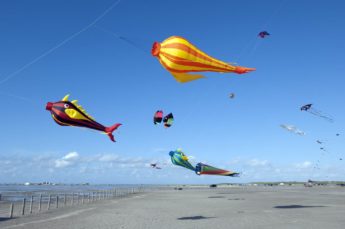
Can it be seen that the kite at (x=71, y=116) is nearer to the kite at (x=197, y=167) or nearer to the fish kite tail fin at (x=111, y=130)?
the fish kite tail fin at (x=111, y=130)

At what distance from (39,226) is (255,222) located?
11390mm

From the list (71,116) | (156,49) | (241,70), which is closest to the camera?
(241,70)

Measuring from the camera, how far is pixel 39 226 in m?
19.6

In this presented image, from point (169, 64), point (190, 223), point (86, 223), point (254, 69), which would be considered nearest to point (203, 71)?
point (169, 64)

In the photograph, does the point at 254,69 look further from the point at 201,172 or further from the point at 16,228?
the point at 201,172

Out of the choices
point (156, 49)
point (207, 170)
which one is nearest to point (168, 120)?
point (207, 170)

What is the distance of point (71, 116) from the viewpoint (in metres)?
17.8

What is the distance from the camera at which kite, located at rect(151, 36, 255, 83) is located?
1412cm

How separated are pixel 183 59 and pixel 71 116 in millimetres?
6681

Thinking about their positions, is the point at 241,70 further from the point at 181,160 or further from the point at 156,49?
the point at 181,160

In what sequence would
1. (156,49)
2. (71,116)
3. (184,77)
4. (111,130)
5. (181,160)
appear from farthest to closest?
(181,160) < (71,116) < (111,130) < (184,77) < (156,49)

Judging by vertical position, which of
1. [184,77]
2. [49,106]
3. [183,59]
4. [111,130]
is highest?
[183,59]

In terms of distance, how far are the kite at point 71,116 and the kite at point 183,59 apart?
469 centimetres

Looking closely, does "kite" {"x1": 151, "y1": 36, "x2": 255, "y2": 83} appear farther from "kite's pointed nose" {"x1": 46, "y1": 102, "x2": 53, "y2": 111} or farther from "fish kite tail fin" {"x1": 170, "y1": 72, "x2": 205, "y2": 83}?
"kite's pointed nose" {"x1": 46, "y1": 102, "x2": 53, "y2": 111}
